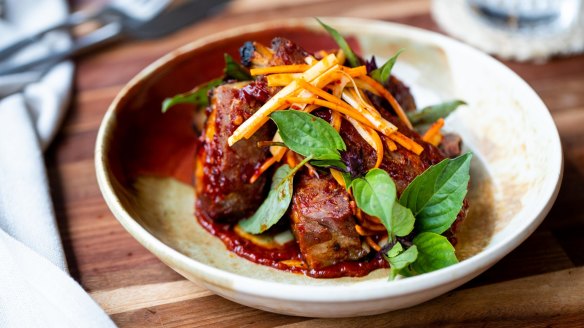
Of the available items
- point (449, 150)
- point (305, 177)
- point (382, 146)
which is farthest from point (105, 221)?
point (449, 150)

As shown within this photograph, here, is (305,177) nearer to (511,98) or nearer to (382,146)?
(382,146)

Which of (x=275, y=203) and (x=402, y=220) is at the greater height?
(x=402, y=220)

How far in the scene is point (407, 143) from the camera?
2.18 m

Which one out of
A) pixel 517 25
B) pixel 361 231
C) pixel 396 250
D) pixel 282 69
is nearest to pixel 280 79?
pixel 282 69

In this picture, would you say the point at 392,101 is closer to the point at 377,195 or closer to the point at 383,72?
the point at 383,72

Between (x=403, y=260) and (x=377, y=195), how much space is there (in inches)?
8.9

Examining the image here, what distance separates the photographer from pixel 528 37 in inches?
142

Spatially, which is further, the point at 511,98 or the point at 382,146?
the point at 511,98

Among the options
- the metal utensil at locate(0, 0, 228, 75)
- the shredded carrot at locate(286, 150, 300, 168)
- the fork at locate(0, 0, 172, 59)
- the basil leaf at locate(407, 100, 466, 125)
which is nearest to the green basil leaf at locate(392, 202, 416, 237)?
the shredded carrot at locate(286, 150, 300, 168)

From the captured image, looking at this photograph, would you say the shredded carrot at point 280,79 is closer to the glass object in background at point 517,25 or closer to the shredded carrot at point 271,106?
the shredded carrot at point 271,106

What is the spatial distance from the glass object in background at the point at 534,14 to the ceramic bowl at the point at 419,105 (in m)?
1.10

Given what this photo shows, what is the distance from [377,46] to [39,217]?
1709 millimetres

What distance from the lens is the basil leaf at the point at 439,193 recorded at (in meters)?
2.02

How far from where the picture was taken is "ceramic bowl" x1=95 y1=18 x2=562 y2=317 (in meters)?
1.78
